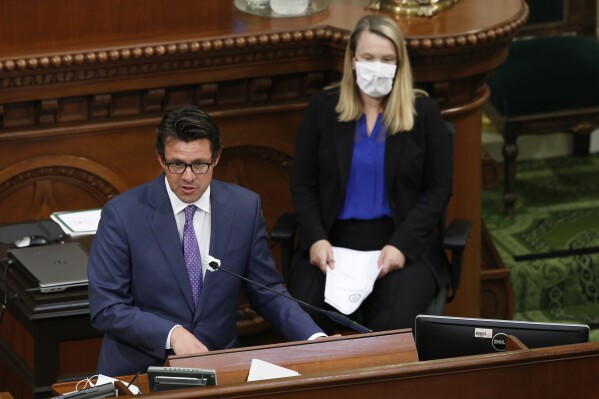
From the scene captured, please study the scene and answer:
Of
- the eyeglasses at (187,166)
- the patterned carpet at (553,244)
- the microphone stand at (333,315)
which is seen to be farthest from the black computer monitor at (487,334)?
the patterned carpet at (553,244)

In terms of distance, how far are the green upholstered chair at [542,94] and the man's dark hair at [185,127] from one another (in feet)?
9.15

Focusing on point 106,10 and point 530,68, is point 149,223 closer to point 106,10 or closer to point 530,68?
point 106,10

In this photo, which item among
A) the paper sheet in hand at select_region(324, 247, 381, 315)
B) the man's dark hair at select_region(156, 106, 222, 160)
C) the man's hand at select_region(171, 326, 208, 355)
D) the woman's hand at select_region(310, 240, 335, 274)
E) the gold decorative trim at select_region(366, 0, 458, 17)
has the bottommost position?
the paper sheet in hand at select_region(324, 247, 381, 315)

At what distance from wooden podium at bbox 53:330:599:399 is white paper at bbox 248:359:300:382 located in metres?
0.03

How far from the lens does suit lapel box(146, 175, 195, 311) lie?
4.49 metres

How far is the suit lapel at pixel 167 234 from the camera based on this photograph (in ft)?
14.7

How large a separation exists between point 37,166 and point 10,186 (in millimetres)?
131

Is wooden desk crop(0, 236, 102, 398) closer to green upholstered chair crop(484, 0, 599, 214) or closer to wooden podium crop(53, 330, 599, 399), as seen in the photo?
wooden podium crop(53, 330, 599, 399)

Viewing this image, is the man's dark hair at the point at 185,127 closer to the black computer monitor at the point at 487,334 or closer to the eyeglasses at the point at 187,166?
the eyeglasses at the point at 187,166

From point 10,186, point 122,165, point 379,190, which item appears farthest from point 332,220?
point 10,186

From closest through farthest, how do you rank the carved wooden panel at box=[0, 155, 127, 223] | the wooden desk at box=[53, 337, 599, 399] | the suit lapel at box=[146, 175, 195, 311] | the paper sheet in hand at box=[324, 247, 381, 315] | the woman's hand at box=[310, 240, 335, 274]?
the wooden desk at box=[53, 337, 599, 399], the suit lapel at box=[146, 175, 195, 311], the paper sheet in hand at box=[324, 247, 381, 315], the woman's hand at box=[310, 240, 335, 274], the carved wooden panel at box=[0, 155, 127, 223]

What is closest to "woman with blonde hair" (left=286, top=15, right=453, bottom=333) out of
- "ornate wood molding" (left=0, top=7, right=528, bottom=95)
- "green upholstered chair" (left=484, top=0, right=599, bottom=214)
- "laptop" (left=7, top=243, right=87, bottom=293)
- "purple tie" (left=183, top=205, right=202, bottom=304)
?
"ornate wood molding" (left=0, top=7, right=528, bottom=95)

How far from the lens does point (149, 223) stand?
4480 millimetres

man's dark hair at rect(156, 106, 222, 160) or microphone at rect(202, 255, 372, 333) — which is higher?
man's dark hair at rect(156, 106, 222, 160)
